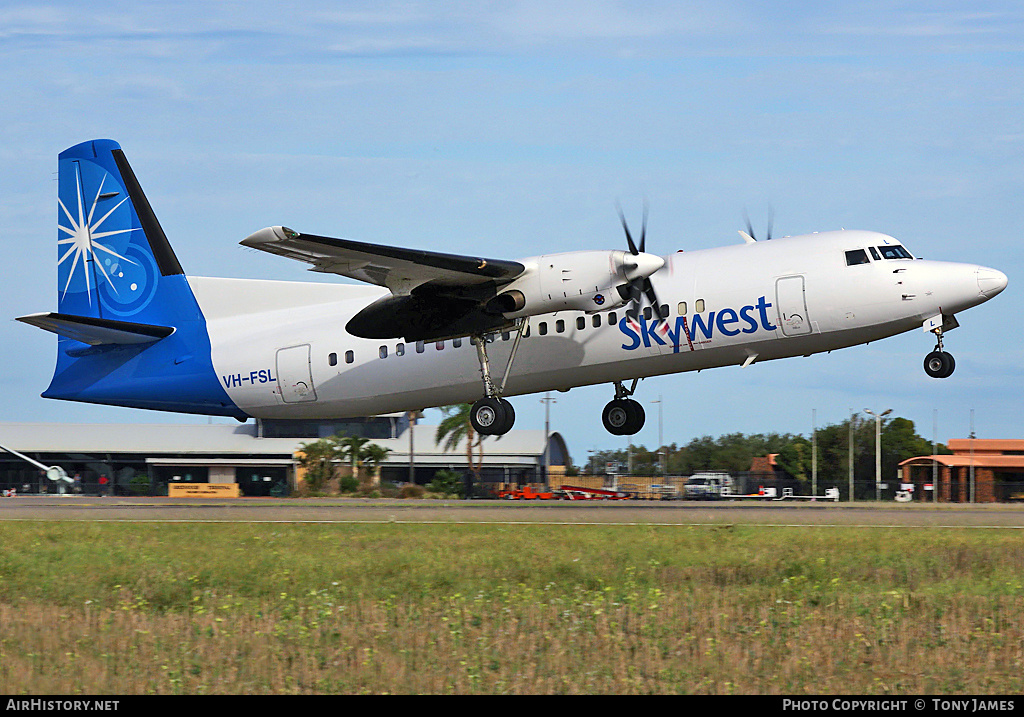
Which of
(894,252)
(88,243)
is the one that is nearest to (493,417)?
(894,252)

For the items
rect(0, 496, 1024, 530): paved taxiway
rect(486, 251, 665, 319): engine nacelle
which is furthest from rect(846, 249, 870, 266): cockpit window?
rect(0, 496, 1024, 530): paved taxiway

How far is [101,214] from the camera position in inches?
1179

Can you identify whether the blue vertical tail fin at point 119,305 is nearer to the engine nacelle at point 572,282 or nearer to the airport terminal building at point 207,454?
the engine nacelle at point 572,282

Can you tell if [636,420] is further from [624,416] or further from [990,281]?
[990,281]

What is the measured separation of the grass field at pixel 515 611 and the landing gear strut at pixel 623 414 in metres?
8.26

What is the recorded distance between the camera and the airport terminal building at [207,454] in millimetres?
72188

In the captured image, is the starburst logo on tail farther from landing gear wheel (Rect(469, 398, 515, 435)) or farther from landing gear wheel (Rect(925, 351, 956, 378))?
landing gear wheel (Rect(925, 351, 956, 378))

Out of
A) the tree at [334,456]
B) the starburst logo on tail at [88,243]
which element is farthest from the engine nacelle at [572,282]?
the tree at [334,456]

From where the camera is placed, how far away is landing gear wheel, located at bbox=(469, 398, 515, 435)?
24938 mm

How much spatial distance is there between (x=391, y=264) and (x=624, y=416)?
7.28 metres

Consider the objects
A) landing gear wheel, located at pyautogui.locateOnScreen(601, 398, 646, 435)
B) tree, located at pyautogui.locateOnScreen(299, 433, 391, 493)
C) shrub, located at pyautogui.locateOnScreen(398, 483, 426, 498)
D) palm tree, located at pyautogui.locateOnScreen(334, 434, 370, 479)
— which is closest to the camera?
landing gear wheel, located at pyautogui.locateOnScreen(601, 398, 646, 435)

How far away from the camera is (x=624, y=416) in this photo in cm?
2706

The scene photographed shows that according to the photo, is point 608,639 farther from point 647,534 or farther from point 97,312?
point 97,312

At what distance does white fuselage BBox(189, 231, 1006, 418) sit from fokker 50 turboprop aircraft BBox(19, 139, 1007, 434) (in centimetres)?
4
